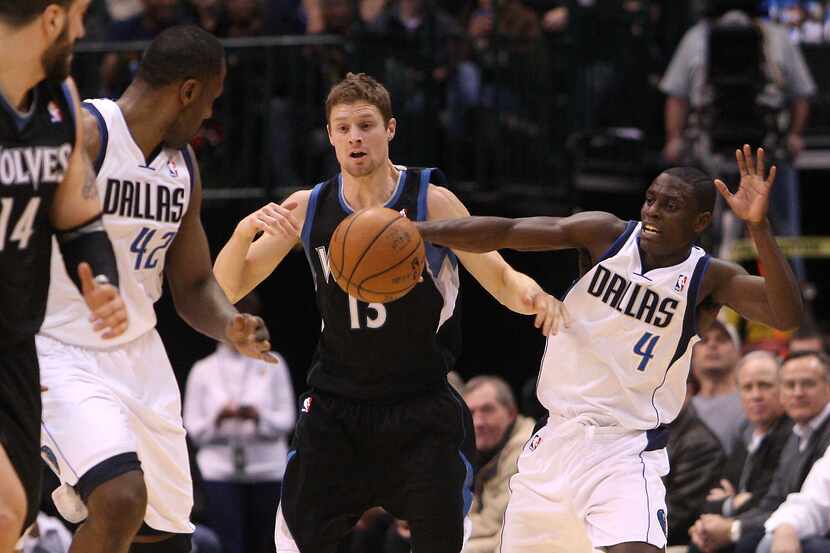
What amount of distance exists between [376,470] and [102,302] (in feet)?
6.47

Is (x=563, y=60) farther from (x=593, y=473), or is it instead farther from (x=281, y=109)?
(x=593, y=473)

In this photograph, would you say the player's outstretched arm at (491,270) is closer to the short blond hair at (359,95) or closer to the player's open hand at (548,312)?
the player's open hand at (548,312)

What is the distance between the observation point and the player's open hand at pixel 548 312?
5.67m

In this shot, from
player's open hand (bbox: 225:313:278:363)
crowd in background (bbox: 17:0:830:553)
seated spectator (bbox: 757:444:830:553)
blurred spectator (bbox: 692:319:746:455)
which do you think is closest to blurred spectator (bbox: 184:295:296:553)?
crowd in background (bbox: 17:0:830:553)

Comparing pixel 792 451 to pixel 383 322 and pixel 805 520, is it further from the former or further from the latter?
pixel 383 322

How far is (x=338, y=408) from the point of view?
600cm

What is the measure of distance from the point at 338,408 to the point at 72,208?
6.04 feet

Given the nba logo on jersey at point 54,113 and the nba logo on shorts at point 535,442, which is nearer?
the nba logo on jersey at point 54,113

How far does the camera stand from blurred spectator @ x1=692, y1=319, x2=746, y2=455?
9000 millimetres

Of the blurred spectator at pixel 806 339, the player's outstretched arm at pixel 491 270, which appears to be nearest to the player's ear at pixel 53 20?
the player's outstretched arm at pixel 491 270

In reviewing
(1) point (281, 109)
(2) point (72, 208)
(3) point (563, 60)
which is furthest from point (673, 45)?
(2) point (72, 208)

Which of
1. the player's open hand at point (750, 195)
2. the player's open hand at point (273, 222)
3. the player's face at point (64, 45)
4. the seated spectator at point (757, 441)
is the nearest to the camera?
the player's face at point (64, 45)

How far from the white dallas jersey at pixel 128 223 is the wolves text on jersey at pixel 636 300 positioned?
1748 millimetres

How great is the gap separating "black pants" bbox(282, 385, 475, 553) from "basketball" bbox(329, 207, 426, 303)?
0.57 meters
